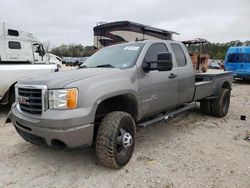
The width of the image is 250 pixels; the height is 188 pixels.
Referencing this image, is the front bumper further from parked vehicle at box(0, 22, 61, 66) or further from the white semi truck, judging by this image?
parked vehicle at box(0, 22, 61, 66)

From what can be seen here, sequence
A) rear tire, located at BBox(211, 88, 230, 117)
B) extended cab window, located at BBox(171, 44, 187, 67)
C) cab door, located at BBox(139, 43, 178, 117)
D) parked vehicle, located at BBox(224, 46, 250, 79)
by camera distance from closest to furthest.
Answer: cab door, located at BBox(139, 43, 178, 117) → extended cab window, located at BBox(171, 44, 187, 67) → rear tire, located at BBox(211, 88, 230, 117) → parked vehicle, located at BBox(224, 46, 250, 79)

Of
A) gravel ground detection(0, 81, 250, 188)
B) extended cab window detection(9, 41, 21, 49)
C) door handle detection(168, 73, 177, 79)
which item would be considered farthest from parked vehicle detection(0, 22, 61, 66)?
door handle detection(168, 73, 177, 79)

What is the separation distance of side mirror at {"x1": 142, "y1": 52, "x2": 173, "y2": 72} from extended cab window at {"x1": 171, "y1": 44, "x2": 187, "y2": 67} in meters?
1.13

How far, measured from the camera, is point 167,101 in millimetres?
4641

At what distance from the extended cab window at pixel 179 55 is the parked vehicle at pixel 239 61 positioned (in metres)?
12.9

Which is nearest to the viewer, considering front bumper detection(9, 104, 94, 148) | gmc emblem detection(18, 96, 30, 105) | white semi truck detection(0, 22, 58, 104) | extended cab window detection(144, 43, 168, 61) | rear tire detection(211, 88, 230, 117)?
front bumper detection(9, 104, 94, 148)

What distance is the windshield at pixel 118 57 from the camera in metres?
4.15

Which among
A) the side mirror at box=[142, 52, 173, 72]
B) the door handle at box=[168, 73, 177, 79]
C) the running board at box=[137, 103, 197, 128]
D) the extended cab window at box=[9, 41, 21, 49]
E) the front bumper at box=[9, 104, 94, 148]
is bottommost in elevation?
the running board at box=[137, 103, 197, 128]

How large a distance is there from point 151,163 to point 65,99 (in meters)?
1.71

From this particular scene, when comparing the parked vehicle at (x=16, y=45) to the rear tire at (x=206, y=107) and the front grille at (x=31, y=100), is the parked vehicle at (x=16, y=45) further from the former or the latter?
the rear tire at (x=206, y=107)

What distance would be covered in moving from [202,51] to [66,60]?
33353mm

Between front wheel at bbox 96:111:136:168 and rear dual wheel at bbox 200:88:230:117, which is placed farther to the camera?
rear dual wheel at bbox 200:88:230:117

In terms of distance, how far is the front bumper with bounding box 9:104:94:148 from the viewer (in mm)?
3020

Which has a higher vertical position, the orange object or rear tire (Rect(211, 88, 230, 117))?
the orange object
